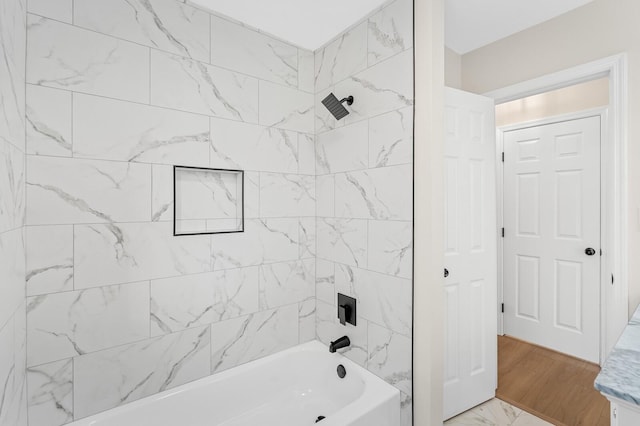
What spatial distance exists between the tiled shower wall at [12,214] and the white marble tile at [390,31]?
151cm

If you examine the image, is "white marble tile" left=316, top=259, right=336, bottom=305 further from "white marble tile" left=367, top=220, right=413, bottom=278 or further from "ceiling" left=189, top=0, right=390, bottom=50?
"ceiling" left=189, top=0, right=390, bottom=50

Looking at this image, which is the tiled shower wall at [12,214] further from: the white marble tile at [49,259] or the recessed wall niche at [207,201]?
the recessed wall niche at [207,201]

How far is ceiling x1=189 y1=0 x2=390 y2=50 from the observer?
5.17ft

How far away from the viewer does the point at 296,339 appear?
80.7 inches

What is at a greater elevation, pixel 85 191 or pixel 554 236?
pixel 85 191

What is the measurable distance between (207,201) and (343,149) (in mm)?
858

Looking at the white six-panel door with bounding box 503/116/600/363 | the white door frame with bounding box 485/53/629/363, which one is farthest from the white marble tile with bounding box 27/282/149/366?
the white six-panel door with bounding box 503/116/600/363

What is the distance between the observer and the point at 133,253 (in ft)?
4.84

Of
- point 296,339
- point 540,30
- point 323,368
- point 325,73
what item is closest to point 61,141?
point 325,73

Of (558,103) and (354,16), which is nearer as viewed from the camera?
(354,16)

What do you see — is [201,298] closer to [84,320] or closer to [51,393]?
[84,320]

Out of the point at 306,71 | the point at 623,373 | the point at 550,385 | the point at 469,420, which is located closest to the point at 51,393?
the point at 623,373

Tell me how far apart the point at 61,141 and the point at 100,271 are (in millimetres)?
586

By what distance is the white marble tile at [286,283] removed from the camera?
1910 mm
